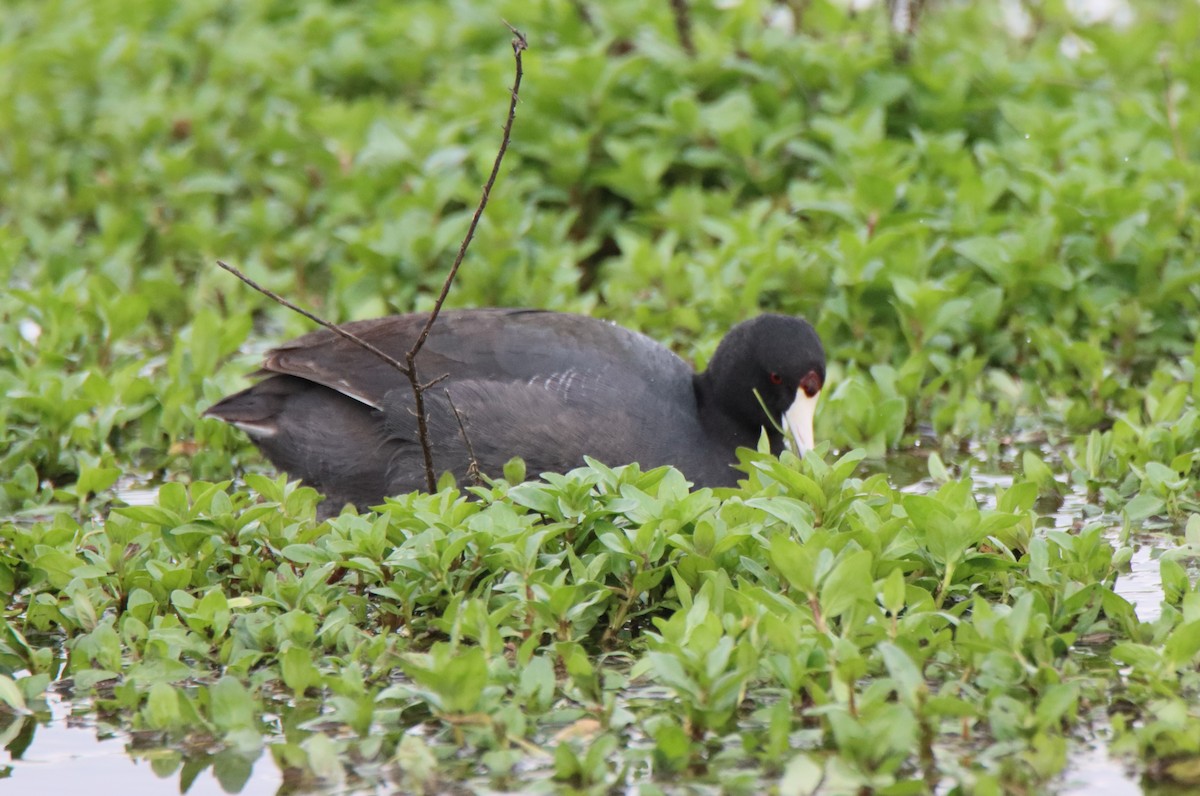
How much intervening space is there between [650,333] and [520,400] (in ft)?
4.43

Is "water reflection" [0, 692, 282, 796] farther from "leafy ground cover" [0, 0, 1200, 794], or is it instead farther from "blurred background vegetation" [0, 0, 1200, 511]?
"blurred background vegetation" [0, 0, 1200, 511]

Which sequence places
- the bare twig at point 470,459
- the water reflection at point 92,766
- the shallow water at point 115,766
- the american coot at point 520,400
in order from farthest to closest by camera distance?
the american coot at point 520,400 → the bare twig at point 470,459 → the water reflection at point 92,766 → the shallow water at point 115,766

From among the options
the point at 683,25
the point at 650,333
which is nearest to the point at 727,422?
the point at 650,333

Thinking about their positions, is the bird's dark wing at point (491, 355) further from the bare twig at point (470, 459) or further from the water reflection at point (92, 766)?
the water reflection at point (92, 766)

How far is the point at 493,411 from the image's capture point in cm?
444

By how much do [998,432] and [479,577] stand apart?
2.11 m

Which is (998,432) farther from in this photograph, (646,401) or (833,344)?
(646,401)

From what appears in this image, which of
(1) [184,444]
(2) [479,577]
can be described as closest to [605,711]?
(2) [479,577]

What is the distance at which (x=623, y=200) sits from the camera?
6805mm

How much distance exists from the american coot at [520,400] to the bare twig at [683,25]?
2.78 m

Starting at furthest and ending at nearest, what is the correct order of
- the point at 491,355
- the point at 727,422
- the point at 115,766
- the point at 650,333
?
the point at 650,333 < the point at 727,422 < the point at 491,355 < the point at 115,766

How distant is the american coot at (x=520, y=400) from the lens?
14.5 ft

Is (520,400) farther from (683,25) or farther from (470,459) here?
(683,25)

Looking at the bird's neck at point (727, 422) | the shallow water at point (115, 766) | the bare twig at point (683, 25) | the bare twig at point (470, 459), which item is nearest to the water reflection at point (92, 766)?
the shallow water at point (115, 766)
